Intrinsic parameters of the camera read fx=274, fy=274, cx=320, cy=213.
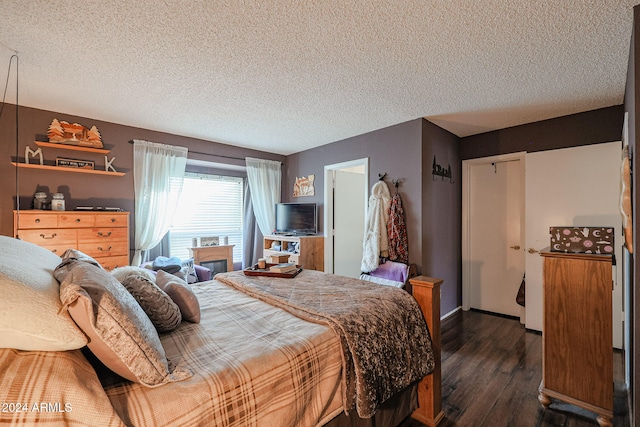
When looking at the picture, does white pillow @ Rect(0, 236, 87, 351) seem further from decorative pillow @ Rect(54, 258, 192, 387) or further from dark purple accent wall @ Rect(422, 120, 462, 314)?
dark purple accent wall @ Rect(422, 120, 462, 314)

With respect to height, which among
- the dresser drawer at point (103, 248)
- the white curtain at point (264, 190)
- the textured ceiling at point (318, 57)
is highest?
the textured ceiling at point (318, 57)

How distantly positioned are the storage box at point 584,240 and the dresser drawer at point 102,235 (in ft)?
13.4

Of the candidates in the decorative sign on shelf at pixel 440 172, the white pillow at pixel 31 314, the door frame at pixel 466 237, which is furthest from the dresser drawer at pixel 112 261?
the door frame at pixel 466 237

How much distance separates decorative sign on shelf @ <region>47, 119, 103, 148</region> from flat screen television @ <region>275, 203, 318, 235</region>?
2576 mm

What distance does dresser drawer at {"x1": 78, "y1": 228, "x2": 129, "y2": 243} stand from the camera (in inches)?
113

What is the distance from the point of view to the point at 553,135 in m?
3.18

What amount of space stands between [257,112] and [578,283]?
3.11 m

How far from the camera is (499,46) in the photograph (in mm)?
1835

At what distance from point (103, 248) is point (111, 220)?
1.02 ft

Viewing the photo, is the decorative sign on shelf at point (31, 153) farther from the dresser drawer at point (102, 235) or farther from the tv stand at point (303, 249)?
the tv stand at point (303, 249)

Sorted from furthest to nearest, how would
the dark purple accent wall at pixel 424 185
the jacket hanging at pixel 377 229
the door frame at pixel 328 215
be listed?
the door frame at pixel 328 215, the jacket hanging at pixel 377 229, the dark purple accent wall at pixel 424 185

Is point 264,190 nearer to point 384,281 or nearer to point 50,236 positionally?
point 384,281

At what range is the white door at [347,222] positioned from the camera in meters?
4.44

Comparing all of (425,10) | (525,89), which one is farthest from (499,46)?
(525,89)
